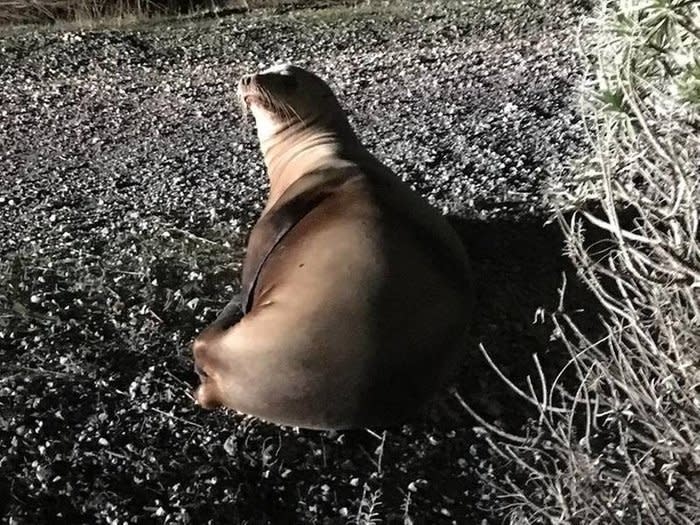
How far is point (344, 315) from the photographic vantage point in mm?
2695

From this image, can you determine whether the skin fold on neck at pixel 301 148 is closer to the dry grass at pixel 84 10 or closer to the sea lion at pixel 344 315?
the sea lion at pixel 344 315

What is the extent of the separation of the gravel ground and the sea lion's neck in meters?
0.38

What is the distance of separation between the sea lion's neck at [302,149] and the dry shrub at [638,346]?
3.15ft

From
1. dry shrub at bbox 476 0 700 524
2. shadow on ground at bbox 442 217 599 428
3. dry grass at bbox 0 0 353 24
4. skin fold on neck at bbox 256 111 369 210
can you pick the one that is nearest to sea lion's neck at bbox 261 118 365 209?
skin fold on neck at bbox 256 111 369 210

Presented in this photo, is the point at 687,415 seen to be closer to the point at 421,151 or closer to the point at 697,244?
the point at 697,244

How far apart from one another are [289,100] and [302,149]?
0.21m

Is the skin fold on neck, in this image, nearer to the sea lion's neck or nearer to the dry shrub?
the sea lion's neck

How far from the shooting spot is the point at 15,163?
4.98 metres

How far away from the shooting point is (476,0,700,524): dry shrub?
7.54 feet

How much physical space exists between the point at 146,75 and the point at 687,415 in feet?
16.1

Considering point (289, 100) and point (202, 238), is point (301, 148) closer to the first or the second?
point (289, 100)

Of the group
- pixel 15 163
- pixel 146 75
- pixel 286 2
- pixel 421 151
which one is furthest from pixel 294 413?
pixel 286 2

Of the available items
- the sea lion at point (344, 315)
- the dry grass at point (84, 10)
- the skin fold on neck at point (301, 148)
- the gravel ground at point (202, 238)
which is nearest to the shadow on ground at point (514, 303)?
the gravel ground at point (202, 238)

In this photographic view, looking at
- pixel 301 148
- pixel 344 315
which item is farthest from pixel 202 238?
pixel 344 315
